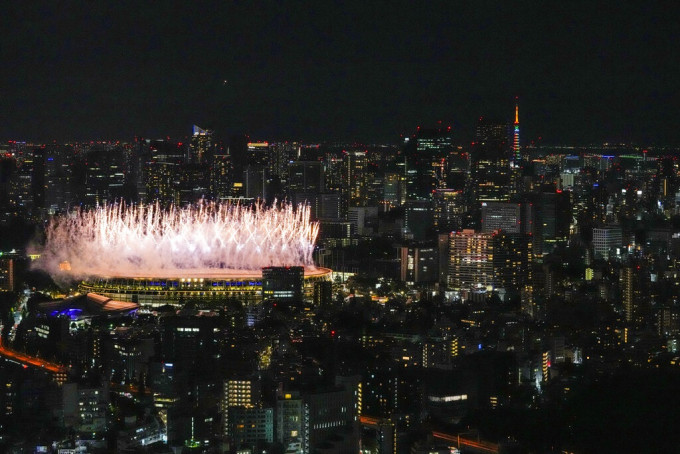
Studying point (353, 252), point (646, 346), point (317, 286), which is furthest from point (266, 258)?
point (646, 346)

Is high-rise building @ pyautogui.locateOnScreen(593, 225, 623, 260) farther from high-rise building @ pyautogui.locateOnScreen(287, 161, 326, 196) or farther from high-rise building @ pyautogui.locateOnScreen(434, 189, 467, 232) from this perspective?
high-rise building @ pyautogui.locateOnScreen(287, 161, 326, 196)

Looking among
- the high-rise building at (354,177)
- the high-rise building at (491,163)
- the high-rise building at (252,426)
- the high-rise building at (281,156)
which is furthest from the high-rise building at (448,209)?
the high-rise building at (252,426)

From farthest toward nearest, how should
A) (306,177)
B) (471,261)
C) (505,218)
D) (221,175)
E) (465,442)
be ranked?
(306,177) → (221,175) → (505,218) → (471,261) → (465,442)

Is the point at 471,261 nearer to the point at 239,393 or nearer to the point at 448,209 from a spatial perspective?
the point at 448,209

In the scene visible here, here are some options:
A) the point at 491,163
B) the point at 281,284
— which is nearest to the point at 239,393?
the point at 281,284

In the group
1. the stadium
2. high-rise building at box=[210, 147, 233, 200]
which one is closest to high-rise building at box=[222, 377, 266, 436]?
the stadium
